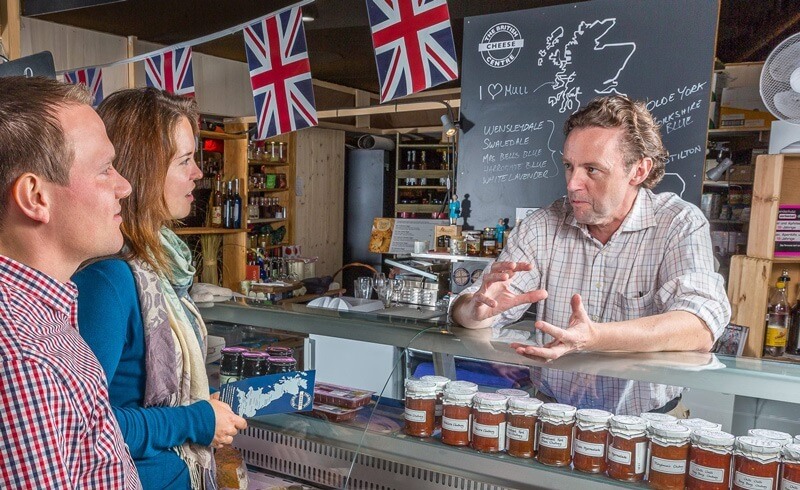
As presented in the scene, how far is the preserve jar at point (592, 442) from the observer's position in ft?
4.46

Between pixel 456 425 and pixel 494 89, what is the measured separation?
289 cm

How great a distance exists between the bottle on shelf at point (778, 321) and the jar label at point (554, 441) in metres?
3.02

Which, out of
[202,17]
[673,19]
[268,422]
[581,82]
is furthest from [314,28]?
[268,422]

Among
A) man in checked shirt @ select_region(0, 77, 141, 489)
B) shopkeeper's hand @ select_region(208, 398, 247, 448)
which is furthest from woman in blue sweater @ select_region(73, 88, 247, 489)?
man in checked shirt @ select_region(0, 77, 141, 489)

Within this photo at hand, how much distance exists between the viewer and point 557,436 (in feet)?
4.57

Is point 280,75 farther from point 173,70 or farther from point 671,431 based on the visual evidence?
point 671,431

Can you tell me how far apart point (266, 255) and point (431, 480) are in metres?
6.90

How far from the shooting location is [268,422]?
1802 mm

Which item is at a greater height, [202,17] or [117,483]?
[202,17]

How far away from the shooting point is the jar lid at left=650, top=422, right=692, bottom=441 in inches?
50.9

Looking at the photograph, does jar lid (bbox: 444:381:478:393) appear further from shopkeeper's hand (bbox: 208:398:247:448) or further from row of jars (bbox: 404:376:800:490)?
shopkeeper's hand (bbox: 208:398:247:448)

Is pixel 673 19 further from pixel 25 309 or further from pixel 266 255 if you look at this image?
pixel 266 255

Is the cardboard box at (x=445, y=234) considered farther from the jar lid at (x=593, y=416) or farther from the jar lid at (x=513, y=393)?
the jar lid at (x=593, y=416)

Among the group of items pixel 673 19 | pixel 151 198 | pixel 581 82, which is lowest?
pixel 151 198
